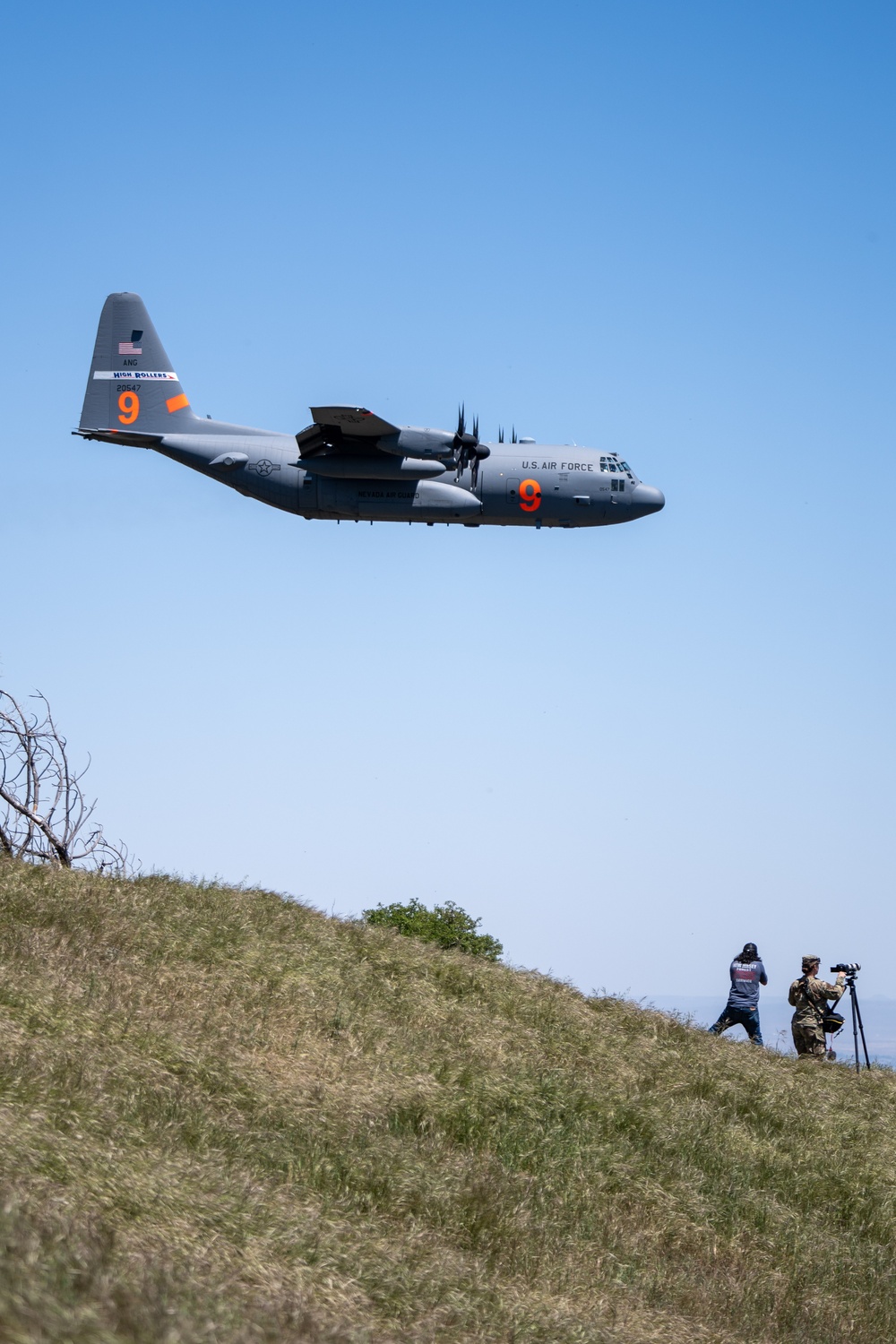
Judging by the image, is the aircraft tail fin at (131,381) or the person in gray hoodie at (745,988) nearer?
the person in gray hoodie at (745,988)

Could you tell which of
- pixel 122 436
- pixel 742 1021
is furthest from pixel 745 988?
pixel 122 436

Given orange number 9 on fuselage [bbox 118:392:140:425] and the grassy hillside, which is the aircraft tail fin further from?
the grassy hillside

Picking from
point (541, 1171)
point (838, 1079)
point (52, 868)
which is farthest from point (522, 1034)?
point (52, 868)

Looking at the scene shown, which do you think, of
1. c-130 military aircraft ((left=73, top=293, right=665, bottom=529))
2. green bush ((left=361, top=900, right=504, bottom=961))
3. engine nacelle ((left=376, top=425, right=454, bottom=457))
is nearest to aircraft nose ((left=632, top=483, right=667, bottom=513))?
c-130 military aircraft ((left=73, top=293, right=665, bottom=529))

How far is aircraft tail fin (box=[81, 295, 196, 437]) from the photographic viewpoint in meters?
40.3

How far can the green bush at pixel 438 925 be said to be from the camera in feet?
110

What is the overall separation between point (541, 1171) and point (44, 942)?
747cm

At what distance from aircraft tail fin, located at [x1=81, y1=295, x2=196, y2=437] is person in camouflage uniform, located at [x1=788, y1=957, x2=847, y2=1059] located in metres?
25.2

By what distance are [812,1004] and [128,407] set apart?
28.0 meters

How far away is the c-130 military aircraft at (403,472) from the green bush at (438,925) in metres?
11.1

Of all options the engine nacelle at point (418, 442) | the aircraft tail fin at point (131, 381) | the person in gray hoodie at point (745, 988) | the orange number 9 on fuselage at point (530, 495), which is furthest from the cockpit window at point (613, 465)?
the person in gray hoodie at point (745, 988)

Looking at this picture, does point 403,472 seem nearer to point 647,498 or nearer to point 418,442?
point 418,442

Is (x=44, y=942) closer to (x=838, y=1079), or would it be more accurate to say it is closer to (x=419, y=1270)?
(x=419, y=1270)

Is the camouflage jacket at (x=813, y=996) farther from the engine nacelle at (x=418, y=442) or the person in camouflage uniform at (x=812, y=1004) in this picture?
the engine nacelle at (x=418, y=442)
